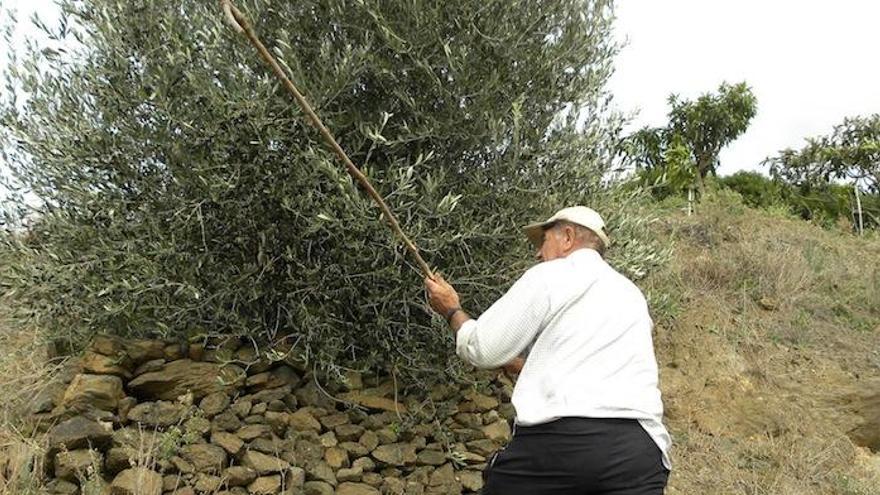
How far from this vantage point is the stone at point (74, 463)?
15.9 feet

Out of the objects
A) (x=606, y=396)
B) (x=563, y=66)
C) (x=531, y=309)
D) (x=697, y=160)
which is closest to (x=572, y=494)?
(x=606, y=396)

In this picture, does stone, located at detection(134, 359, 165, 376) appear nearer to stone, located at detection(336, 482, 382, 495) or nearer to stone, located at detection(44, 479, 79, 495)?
stone, located at detection(44, 479, 79, 495)

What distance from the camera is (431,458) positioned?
5875 mm

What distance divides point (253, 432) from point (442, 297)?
2.16 metres

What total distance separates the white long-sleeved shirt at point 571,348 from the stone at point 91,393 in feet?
9.92

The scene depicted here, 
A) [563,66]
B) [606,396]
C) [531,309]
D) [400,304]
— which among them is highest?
[563,66]

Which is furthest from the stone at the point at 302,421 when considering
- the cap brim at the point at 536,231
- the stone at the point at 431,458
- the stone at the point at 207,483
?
the cap brim at the point at 536,231

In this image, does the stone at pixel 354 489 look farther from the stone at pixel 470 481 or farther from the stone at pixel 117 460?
the stone at pixel 117 460

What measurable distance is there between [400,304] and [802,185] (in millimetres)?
18807

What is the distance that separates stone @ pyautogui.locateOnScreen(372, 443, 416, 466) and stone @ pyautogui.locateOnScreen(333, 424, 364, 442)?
0.17 meters

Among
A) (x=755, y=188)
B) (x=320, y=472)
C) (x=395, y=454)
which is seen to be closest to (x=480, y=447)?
(x=395, y=454)

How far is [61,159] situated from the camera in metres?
5.16

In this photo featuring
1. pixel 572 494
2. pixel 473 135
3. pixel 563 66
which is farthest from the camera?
pixel 563 66

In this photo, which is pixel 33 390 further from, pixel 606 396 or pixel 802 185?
pixel 802 185
